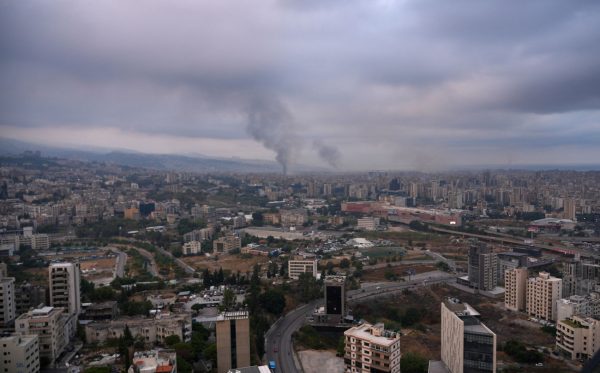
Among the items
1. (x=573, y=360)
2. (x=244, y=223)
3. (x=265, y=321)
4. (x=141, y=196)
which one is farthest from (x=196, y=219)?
(x=573, y=360)

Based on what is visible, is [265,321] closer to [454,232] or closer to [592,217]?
[454,232]

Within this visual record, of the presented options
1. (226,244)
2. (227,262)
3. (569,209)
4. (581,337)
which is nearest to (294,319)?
(581,337)

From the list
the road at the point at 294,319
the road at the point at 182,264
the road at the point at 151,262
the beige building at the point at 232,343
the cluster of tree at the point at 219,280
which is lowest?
the road at the point at 182,264

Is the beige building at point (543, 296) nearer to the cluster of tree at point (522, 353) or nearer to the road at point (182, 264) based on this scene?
the cluster of tree at point (522, 353)

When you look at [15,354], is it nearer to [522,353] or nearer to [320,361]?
[320,361]

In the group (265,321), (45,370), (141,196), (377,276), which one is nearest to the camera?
(45,370)

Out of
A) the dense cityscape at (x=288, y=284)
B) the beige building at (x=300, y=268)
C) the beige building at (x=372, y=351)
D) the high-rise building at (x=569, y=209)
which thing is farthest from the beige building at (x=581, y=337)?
the high-rise building at (x=569, y=209)

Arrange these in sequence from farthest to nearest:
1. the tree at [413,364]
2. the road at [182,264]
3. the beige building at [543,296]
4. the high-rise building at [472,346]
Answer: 1. the road at [182,264]
2. the beige building at [543,296]
3. the tree at [413,364]
4. the high-rise building at [472,346]
